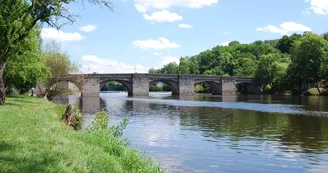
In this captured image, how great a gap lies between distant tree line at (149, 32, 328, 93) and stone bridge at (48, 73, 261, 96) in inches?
289

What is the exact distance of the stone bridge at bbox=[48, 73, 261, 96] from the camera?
93250 mm

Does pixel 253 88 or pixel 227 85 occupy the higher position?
pixel 227 85

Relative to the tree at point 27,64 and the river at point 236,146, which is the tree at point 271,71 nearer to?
the tree at point 27,64

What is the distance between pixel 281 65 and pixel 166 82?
33.7 meters

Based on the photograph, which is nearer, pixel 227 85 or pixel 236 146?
pixel 236 146

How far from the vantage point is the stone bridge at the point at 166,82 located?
3671 inches

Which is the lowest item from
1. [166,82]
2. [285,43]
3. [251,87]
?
[251,87]

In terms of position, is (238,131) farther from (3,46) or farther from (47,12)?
(3,46)

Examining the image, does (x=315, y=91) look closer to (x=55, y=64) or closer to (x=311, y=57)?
(x=311, y=57)

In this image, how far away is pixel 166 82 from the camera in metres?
107

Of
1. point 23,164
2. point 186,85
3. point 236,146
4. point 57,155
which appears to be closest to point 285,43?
point 186,85

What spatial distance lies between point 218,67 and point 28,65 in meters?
122

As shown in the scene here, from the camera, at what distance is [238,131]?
25141 millimetres

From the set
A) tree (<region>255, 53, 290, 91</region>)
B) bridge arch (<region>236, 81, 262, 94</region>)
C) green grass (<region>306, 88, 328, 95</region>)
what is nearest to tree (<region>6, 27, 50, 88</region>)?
green grass (<region>306, 88, 328, 95</region>)
